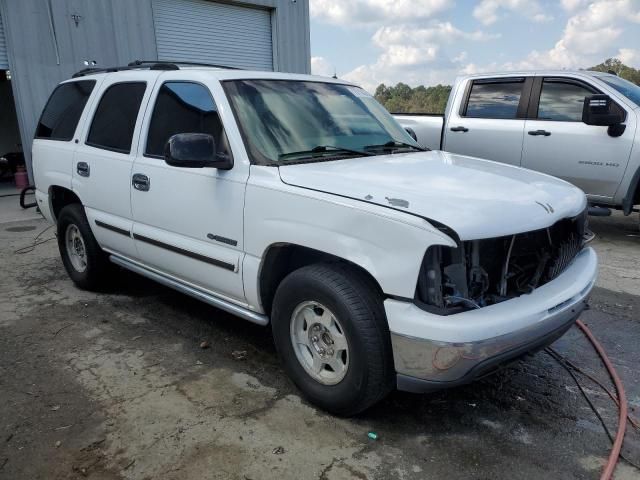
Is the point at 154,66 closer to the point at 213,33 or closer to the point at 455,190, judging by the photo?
the point at 455,190

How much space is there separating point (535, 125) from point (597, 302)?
285 centimetres

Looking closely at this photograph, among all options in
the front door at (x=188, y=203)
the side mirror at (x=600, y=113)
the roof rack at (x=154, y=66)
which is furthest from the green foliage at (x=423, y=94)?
the front door at (x=188, y=203)

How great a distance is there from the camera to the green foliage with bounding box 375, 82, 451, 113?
19.1m

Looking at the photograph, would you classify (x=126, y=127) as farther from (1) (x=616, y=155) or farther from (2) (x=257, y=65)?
(2) (x=257, y=65)

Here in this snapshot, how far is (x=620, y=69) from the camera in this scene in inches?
940

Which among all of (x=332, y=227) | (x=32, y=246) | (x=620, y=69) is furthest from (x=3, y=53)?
(x=620, y=69)

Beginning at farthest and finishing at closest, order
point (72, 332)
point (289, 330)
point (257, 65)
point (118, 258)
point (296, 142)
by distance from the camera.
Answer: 1. point (257, 65)
2. point (118, 258)
3. point (72, 332)
4. point (296, 142)
5. point (289, 330)

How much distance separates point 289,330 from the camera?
9.86 ft

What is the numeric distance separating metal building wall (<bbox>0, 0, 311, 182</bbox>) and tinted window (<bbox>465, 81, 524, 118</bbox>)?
7.68 m

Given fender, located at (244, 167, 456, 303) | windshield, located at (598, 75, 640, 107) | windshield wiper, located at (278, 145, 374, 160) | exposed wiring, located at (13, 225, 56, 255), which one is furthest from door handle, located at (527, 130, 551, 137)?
exposed wiring, located at (13, 225, 56, 255)

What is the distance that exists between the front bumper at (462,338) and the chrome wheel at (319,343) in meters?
0.35

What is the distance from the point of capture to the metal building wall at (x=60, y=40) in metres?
10.2

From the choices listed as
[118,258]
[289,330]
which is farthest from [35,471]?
[118,258]

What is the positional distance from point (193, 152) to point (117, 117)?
157 cm
